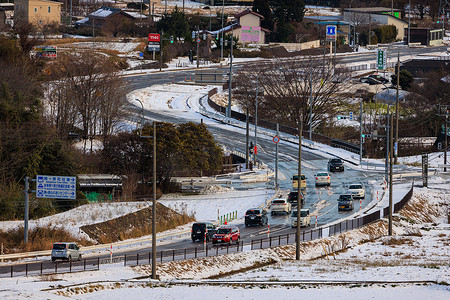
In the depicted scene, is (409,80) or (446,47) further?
(446,47)

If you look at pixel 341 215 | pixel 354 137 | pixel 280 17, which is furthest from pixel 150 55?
pixel 341 215

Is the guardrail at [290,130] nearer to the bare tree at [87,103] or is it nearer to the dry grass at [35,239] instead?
the bare tree at [87,103]

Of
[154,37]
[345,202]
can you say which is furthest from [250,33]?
[345,202]

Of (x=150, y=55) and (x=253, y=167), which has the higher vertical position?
(x=150, y=55)

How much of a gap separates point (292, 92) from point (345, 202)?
48.4 m

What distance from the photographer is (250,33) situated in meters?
172

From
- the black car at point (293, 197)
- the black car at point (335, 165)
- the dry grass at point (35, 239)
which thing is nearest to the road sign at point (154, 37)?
the black car at point (335, 165)

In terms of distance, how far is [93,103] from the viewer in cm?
9100

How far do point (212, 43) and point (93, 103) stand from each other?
8192 cm

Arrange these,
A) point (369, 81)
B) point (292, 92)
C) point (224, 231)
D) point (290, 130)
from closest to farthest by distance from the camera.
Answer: point (224, 231) → point (290, 130) → point (292, 92) → point (369, 81)

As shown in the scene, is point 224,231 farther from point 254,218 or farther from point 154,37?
point 154,37

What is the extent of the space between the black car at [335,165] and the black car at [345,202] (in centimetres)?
1675

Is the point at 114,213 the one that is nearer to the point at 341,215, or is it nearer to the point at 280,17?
the point at 341,215

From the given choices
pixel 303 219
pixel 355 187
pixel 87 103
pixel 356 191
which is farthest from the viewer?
pixel 87 103
